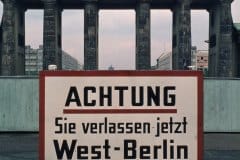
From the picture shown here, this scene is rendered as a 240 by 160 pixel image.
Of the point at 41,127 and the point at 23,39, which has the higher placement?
the point at 23,39

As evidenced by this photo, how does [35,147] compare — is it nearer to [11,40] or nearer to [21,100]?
[21,100]

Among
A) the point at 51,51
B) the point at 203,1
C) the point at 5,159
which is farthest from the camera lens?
the point at 203,1

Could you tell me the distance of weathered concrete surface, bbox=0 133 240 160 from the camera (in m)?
16.9

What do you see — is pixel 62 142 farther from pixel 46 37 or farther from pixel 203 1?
pixel 203 1

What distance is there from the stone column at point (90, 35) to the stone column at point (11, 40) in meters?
11.4

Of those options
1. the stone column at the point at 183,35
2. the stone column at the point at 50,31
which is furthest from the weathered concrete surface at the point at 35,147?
the stone column at the point at 50,31

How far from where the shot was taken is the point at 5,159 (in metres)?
15.8

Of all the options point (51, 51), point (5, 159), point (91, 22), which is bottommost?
point (5, 159)

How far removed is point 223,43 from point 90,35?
21761 mm

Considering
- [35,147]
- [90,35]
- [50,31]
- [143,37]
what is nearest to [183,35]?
[143,37]

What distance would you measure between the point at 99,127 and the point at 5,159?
14.1m

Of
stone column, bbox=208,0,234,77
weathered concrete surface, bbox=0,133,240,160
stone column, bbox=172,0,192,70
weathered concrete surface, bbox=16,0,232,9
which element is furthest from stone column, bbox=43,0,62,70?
weathered concrete surface, bbox=0,133,240,160

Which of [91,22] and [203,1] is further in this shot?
[203,1]

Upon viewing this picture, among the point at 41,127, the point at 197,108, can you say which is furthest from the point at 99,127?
the point at 197,108
